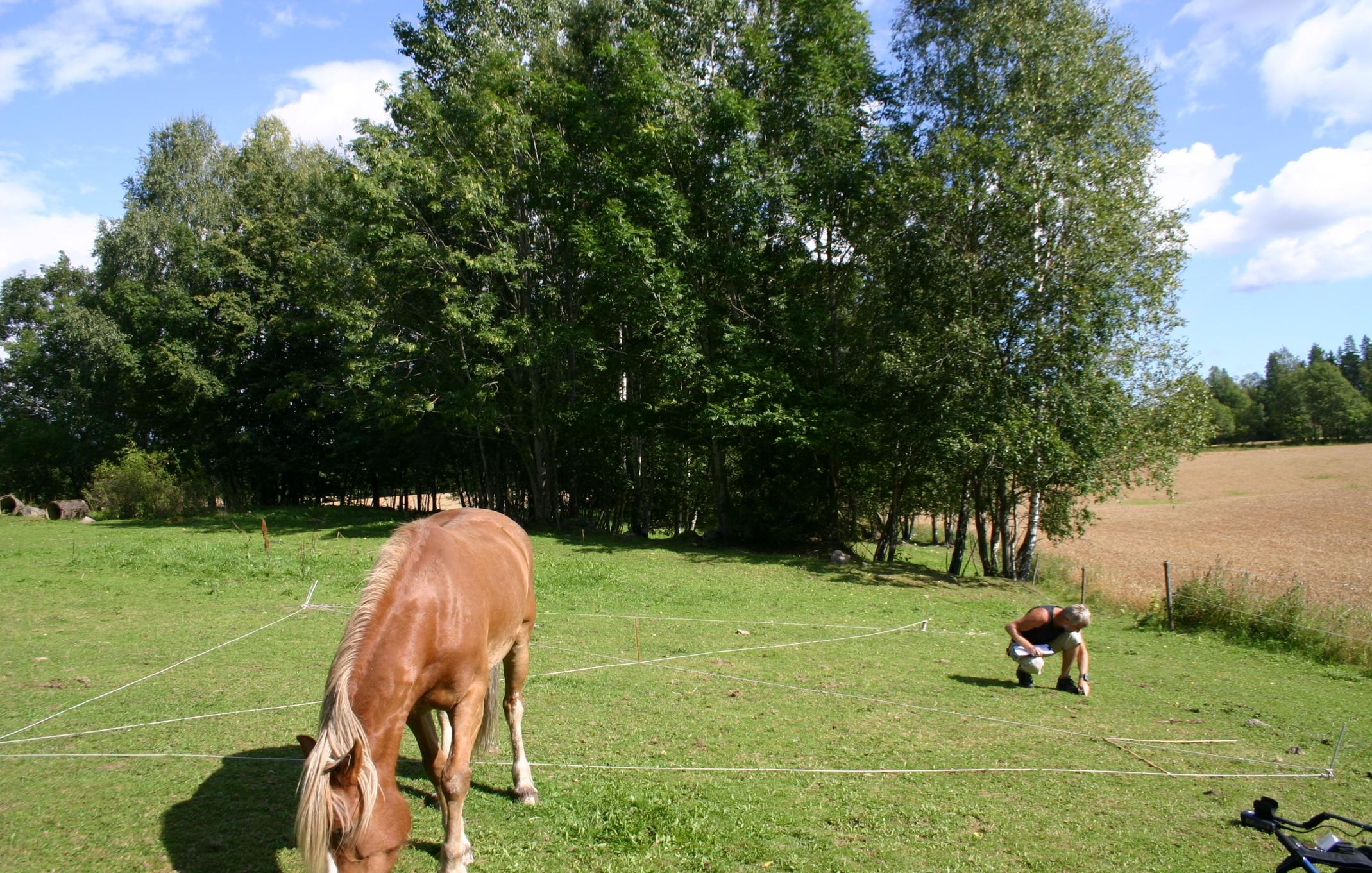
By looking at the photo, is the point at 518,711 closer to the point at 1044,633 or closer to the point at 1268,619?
the point at 1044,633

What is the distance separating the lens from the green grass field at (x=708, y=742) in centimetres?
481

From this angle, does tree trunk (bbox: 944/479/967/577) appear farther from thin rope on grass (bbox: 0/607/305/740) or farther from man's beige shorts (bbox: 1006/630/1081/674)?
thin rope on grass (bbox: 0/607/305/740)

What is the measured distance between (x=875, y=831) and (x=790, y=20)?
2301 centimetres

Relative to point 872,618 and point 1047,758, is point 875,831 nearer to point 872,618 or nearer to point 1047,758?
point 1047,758

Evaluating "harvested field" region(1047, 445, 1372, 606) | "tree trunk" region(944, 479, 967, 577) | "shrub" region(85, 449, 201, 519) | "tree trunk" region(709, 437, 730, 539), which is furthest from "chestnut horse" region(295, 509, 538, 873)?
"shrub" region(85, 449, 201, 519)

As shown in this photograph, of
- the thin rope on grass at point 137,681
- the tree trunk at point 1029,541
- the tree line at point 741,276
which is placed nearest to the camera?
the thin rope on grass at point 137,681

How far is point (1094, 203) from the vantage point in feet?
58.9

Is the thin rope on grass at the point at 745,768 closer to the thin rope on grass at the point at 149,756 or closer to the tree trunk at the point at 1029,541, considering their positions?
the thin rope on grass at the point at 149,756

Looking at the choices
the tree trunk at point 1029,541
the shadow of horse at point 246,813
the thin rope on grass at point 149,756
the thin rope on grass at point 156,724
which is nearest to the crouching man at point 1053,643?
the shadow of horse at point 246,813

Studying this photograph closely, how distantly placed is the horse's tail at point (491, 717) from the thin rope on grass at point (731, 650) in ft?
9.29

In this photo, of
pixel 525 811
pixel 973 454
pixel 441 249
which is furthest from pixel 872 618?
pixel 441 249

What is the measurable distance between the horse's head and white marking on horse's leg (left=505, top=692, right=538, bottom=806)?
5.77 feet

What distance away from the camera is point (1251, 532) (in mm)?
34188

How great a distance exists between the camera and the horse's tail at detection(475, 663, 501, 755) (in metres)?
5.74
